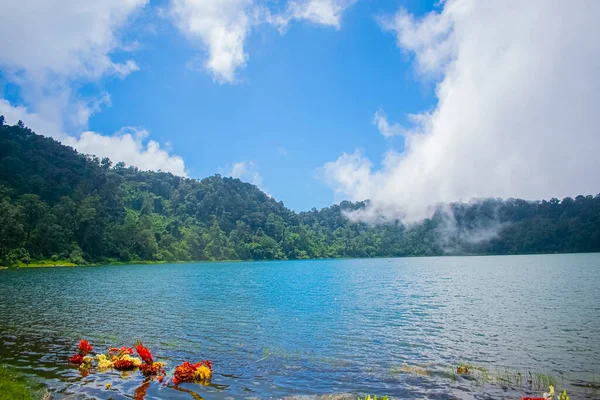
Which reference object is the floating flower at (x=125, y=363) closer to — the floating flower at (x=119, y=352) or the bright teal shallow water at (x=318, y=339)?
the floating flower at (x=119, y=352)

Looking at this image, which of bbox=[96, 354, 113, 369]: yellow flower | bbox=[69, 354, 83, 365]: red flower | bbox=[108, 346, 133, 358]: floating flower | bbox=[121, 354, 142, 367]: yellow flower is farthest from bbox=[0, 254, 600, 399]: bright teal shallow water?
bbox=[108, 346, 133, 358]: floating flower

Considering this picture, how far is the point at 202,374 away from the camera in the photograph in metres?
19.3

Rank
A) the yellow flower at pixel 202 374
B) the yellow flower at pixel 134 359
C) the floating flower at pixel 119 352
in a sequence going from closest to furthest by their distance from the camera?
the yellow flower at pixel 202 374 < the yellow flower at pixel 134 359 < the floating flower at pixel 119 352

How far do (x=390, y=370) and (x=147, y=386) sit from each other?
12858 millimetres

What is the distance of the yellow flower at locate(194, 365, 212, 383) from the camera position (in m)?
19.1

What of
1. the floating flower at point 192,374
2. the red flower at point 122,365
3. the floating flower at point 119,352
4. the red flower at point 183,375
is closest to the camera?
the red flower at point 183,375

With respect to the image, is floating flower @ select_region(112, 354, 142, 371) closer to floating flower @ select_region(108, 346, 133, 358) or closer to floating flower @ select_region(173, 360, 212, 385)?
floating flower @ select_region(108, 346, 133, 358)

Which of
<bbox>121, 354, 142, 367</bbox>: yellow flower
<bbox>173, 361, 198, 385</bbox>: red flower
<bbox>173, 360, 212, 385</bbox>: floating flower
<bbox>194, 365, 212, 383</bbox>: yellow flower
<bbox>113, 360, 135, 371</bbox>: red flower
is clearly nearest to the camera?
<bbox>173, 361, 198, 385</bbox>: red flower

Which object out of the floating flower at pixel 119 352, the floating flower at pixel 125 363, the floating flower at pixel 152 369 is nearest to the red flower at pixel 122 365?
the floating flower at pixel 125 363

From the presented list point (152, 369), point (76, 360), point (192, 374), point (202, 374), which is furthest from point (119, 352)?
point (202, 374)

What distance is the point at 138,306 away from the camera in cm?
4638

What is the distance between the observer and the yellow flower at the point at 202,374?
19.1 m

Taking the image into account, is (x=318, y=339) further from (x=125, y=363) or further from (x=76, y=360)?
(x=76, y=360)

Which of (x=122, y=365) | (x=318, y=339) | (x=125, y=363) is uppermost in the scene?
(x=318, y=339)
